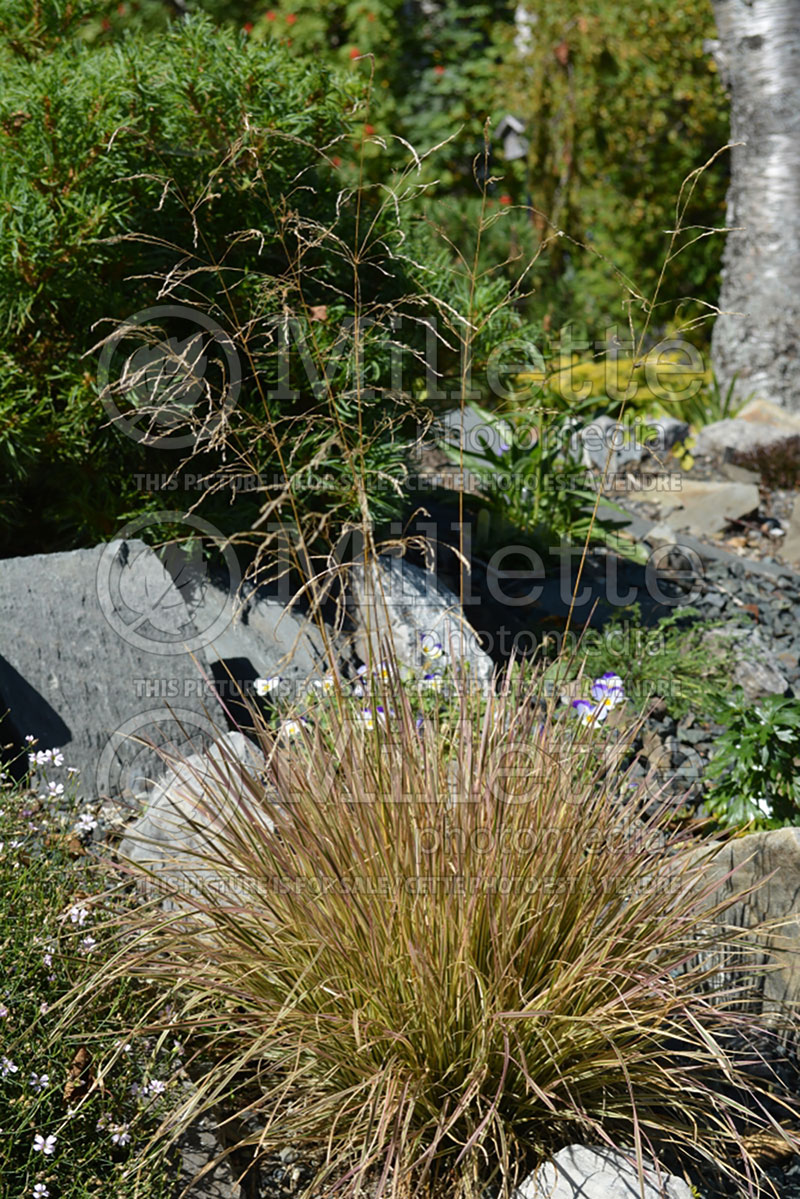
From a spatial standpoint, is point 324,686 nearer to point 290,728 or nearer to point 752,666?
point 290,728

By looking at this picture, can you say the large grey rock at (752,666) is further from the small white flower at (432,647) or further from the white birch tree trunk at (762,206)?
the white birch tree trunk at (762,206)

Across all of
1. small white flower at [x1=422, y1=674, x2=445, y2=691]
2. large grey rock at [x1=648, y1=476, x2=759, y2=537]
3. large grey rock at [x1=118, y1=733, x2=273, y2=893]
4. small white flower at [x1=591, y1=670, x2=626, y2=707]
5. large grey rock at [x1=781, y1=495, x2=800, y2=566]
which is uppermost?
large grey rock at [x1=118, y1=733, x2=273, y2=893]

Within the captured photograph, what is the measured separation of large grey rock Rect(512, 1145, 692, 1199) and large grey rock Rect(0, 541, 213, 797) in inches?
67.0

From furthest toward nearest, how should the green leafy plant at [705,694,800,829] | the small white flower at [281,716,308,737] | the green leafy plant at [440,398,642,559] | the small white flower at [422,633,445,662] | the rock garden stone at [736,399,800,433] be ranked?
the rock garden stone at [736,399,800,433]
the green leafy plant at [440,398,642,559]
the small white flower at [422,633,445,662]
the green leafy plant at [705,694,800,829]
the small white flower at [281,716,308,737]

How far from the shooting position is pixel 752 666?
4.01 meters

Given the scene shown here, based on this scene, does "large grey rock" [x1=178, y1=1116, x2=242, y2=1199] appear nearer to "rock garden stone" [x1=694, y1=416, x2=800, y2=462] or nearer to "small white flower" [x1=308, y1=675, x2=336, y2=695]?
"small white flower" [x1=308, y1=675, x2=336, y2=695]

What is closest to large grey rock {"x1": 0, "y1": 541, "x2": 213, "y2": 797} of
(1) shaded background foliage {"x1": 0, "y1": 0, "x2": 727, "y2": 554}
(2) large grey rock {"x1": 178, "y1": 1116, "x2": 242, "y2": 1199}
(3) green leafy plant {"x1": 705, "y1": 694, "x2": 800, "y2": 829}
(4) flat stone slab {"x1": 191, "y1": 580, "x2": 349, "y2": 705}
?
(4) flat stone slab {"x1": 191, "y1": 580, "x2": 349, "y2": 705}

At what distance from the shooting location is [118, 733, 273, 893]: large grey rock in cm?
231

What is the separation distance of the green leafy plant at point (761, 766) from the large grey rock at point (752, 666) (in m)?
0.91

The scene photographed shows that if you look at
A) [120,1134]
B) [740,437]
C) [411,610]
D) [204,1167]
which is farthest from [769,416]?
[120,1134]

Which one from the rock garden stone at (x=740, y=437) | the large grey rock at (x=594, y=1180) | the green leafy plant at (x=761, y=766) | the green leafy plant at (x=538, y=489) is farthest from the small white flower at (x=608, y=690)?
the rock garden stone at (x=740, y=437)

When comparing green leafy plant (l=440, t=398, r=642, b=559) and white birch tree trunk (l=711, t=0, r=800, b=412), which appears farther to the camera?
white birch tree trunk (l=711, t=0, r=800, b=412)

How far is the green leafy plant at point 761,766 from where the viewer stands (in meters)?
2.93

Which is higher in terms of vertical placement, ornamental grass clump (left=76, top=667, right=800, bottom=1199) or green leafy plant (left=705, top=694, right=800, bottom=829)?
ornamental grass clump (left=76, top=667, right=800, bottom=1199)
